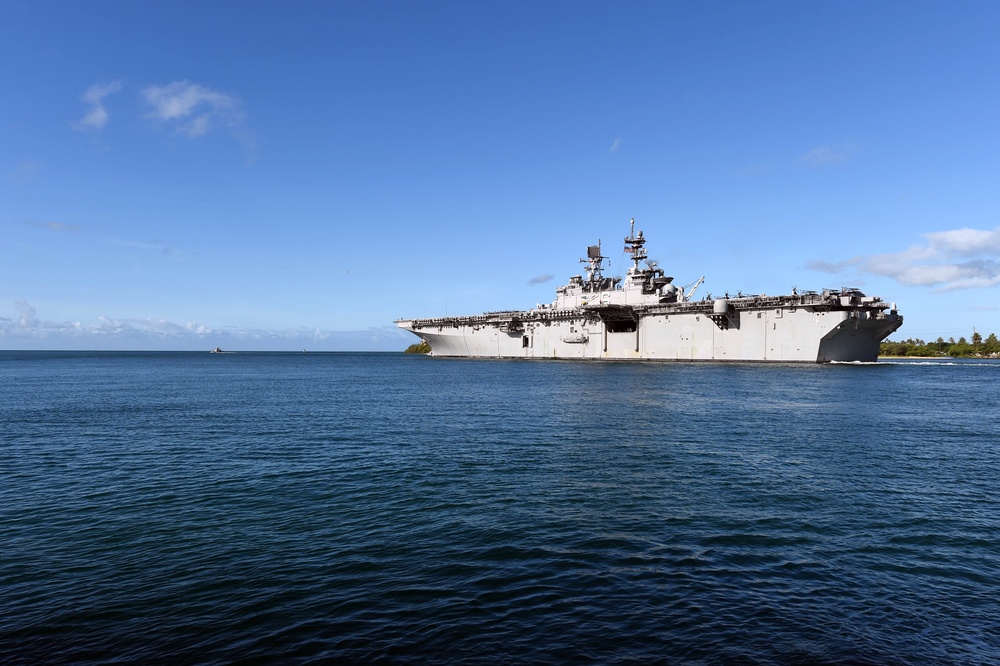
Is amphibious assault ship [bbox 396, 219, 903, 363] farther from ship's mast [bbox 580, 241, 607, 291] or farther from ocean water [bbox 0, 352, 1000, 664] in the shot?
ocean water [bbox 0, 352, 1000, 664]

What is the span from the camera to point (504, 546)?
1097 cm

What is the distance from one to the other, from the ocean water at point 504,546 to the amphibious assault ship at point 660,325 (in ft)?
137

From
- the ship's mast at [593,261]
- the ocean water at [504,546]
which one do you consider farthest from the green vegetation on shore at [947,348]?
the ocean water at [504,546]

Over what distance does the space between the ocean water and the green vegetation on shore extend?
167 m

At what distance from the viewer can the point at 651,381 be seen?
5044 centimetres

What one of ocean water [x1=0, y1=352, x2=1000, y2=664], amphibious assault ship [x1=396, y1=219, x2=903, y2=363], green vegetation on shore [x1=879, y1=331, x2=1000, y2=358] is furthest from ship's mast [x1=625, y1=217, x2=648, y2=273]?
green vegetation on shore [x1=879, y1=331, x2=1000, y2=358]

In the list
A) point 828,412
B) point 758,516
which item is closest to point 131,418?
point 758,516

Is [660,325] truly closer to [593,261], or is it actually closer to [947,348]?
[593,261]

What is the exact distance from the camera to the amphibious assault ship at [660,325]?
6356 cm

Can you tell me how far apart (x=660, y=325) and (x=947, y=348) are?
154547 mm

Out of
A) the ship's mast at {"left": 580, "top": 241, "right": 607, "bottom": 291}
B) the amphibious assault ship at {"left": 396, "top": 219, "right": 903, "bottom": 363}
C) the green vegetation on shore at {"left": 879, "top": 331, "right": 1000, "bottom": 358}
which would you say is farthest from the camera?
the green vegetation on shore at {"left": 879, "top": 331, "right": 1000, "bottom": 358}

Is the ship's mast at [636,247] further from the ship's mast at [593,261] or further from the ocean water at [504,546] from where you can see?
the ocean water at [504,546]

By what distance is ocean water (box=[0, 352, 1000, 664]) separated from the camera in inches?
299

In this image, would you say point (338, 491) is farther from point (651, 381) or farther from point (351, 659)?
point (651, 381)
